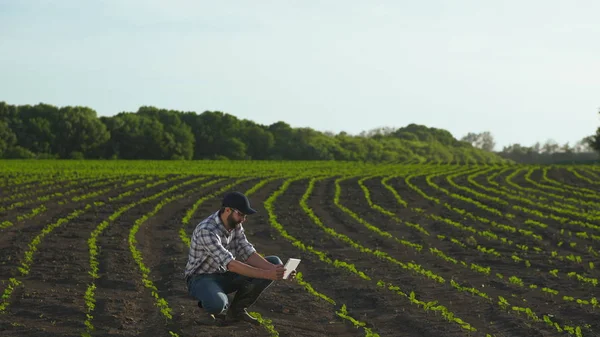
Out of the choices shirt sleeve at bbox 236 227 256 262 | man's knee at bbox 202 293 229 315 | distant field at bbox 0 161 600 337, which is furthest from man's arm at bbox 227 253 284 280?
distant field at bbox 0 161 600 337

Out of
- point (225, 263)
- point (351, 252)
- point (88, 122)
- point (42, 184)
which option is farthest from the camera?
point (88, 122)

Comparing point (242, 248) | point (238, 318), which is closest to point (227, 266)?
point (242, 248)

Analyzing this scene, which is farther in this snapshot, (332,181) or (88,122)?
(88,122)

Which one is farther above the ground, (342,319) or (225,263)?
(225,263)

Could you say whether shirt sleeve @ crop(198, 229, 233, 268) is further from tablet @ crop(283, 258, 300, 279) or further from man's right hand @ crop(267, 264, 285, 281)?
tablet @ crop(283, 258, 300, 279)

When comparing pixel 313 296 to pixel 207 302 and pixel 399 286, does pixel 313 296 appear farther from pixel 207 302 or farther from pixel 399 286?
pixel 207 302

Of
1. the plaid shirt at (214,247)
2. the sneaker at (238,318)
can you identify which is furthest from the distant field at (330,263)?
the plaid shirt at (214,247)

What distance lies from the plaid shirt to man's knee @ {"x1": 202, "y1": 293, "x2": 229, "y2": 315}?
0.30 meters

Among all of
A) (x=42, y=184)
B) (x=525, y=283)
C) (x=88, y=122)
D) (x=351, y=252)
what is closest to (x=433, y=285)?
(x=525, y=283)

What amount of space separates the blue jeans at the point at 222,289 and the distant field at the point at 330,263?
12.6 inches

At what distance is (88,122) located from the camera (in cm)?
8038

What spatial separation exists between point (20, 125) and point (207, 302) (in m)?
77.6

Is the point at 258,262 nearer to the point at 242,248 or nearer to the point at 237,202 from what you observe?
the point at 242,248

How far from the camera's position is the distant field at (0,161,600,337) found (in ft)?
29.5
